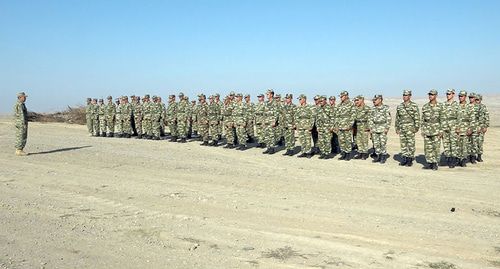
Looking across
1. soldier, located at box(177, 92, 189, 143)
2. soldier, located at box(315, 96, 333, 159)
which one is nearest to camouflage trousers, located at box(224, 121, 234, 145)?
soldier, located at box(177, 92, 189, 143)

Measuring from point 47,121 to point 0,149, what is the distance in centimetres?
1453

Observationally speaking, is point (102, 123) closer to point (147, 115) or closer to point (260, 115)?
point (147, 115)

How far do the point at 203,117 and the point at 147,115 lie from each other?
12.0ft

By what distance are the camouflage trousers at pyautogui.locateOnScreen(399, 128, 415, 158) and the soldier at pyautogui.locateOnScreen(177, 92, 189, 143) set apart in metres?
8.94

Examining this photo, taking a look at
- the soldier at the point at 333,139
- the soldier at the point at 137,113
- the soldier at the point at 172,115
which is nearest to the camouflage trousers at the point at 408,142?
the soldier at the point at 333,139


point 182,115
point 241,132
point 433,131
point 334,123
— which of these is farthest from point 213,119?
point 433,131

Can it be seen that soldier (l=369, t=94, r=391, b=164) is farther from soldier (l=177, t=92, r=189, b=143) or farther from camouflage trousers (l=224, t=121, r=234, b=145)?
→ soldier (l=177, t=92, r=189, b=143)

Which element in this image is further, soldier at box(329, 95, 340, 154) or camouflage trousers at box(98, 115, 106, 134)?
camouflage trousers at box(98, 115, 106, 134)

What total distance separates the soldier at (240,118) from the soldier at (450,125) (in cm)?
645

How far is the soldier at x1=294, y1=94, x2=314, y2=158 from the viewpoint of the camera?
1373 cm

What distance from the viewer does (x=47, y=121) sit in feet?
98.6

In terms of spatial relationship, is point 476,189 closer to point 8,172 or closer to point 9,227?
point 9,227

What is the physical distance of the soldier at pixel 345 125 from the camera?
13154 mm

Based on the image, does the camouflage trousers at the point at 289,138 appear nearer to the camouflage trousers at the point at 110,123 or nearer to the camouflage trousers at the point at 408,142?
the camouflage trousers at the point at 408,142
